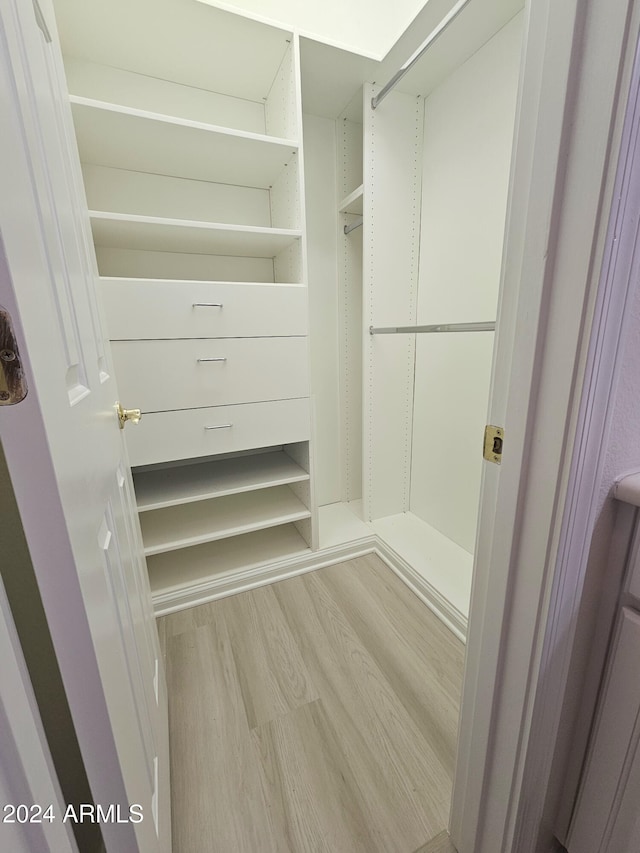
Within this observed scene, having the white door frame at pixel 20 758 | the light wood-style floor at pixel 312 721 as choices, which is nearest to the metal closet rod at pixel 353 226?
the light wood-style floor at pixel 312 721

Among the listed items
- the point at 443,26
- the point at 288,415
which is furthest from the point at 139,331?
the point at 443,26

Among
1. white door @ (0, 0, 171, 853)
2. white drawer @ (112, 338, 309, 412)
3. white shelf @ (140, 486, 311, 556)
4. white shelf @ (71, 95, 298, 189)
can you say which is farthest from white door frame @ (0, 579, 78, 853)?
white shelf @ (71, 95, 298, 189)

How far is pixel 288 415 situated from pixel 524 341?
111 cm

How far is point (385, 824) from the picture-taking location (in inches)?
33.0

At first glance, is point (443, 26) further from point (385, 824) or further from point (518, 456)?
point (385, 824)

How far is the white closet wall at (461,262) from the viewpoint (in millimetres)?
1343

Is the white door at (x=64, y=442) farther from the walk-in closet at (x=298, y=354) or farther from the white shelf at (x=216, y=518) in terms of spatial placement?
the white shelf at (x=216, y=518)

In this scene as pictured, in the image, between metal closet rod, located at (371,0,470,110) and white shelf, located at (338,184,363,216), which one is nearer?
metal closet rod, located at (371,0,470,110)

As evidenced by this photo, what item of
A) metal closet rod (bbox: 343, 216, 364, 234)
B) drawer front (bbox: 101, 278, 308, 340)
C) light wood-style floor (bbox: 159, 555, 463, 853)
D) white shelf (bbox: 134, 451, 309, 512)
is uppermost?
metal closet rod (bbox: 343, 216, 364, 234)

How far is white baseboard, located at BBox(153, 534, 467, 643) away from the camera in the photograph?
143 centimetres

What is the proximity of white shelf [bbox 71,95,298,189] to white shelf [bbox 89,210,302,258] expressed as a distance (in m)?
0.25

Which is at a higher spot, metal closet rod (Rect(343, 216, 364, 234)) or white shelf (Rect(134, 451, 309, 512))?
metal closet rod (Rect(343, 216, 364, 234))

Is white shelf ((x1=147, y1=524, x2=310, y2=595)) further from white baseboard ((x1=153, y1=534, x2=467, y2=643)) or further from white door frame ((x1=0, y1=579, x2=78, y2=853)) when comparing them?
white door frame ((x1=0, y1=579, x2=78, y2=853))

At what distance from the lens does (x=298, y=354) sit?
148 centimetres
